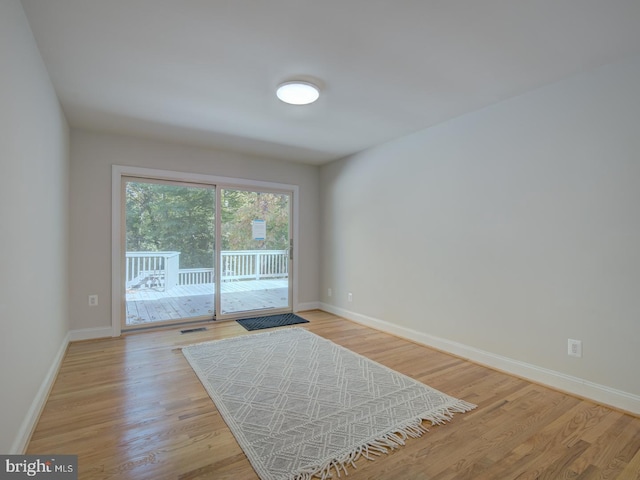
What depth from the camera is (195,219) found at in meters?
4.39

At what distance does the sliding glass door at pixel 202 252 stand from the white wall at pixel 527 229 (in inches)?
68.3

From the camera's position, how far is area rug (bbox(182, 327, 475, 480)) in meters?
1.72

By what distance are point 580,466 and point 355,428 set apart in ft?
3.83

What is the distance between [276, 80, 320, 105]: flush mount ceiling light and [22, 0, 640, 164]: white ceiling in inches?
3.2

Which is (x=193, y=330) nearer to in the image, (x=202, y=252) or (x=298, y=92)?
(x=202, y=252)

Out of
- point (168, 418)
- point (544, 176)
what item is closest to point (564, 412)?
point (544, 176)

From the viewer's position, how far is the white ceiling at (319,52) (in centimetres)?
175

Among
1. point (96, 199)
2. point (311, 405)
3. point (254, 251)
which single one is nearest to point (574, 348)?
point (311, 405)

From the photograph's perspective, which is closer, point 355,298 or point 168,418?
point 168,418

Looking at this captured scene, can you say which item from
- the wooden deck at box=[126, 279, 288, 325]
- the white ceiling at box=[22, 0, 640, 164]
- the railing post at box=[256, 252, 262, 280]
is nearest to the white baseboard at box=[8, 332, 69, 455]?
the wooden deck at box=[126, 279, 288, 325]

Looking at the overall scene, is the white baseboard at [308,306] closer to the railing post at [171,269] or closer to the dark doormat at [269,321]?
the dark doormat at [269,321]

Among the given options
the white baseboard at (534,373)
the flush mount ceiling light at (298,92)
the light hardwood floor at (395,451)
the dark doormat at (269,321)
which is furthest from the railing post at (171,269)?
the white baseboard at (534,373)

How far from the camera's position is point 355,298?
15.1 ft

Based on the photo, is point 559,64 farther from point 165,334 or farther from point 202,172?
point 165,334
